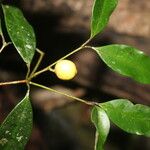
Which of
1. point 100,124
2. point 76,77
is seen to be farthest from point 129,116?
point 76,77

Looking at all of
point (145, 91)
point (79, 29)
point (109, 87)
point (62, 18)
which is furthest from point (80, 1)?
point (145, 91)

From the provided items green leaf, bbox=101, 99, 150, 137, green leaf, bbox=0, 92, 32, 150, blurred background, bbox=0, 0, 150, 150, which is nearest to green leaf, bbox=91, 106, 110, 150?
green leaf, bbox=101, 99, 150, 137

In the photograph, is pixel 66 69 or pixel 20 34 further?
pixel 20 34

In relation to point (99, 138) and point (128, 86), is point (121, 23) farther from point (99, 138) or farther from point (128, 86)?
point (99, 138)

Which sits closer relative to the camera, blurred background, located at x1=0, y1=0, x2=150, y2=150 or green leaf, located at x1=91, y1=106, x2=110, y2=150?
green leaf, located at x1=91, y1=106, x2=110, y2=150

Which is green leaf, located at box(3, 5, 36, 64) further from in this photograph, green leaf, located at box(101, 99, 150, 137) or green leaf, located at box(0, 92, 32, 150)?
green leaf, located at box(101, 99, 150, 137)

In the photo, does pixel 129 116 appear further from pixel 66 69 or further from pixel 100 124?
pixel 66 69

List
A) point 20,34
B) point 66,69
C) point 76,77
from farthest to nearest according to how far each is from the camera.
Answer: point 76,77 < point 20,34 < point 66,69

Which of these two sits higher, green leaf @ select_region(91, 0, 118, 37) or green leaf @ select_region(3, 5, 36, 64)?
green leaf @ select_region(91, 0, 118, 37)
